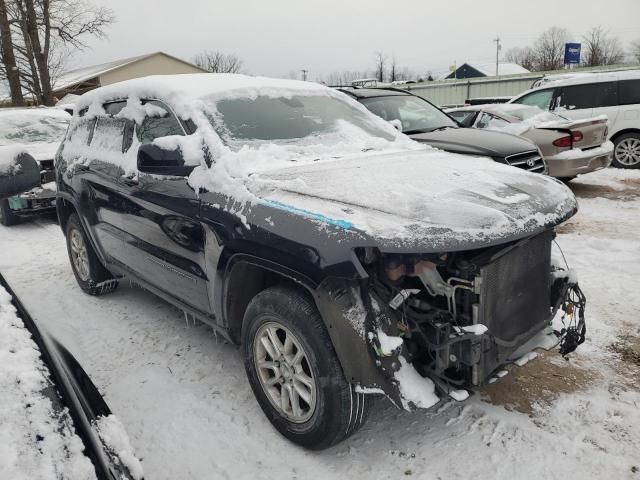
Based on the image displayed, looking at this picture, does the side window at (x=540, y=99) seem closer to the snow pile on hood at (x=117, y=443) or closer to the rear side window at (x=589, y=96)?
the rear side window at (x=589, y=96)

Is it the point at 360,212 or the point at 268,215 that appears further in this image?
the point at 268,215

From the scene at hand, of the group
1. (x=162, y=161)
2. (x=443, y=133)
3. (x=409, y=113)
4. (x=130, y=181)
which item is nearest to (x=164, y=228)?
(x=162, y=161)

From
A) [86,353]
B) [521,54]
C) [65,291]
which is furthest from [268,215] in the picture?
[521,54]

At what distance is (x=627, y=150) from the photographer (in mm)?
9766

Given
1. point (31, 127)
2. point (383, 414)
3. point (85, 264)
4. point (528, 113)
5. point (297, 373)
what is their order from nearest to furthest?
point (297, 373), point (383, 414), point (85, 264), point (528, 113), point (31, 127)

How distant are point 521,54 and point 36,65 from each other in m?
77.9

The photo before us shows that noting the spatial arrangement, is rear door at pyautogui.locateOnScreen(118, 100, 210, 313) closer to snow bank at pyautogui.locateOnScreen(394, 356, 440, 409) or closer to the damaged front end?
the damaged front end

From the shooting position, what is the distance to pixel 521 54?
Answer: 82.3m

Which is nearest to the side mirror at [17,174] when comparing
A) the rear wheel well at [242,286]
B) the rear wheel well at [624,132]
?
the rear wheel well at [242,286]

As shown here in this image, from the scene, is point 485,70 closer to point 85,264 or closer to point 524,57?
point 524,57

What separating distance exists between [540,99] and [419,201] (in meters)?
9.36

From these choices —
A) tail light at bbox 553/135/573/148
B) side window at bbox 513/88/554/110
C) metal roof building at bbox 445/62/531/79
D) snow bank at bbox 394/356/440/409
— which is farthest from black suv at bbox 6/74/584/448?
metal roof building at bbox 445/62/531/79

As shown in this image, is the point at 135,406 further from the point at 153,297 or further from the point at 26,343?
the point at 153,297

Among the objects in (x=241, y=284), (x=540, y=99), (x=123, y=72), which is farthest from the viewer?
(x=123, y=72)
